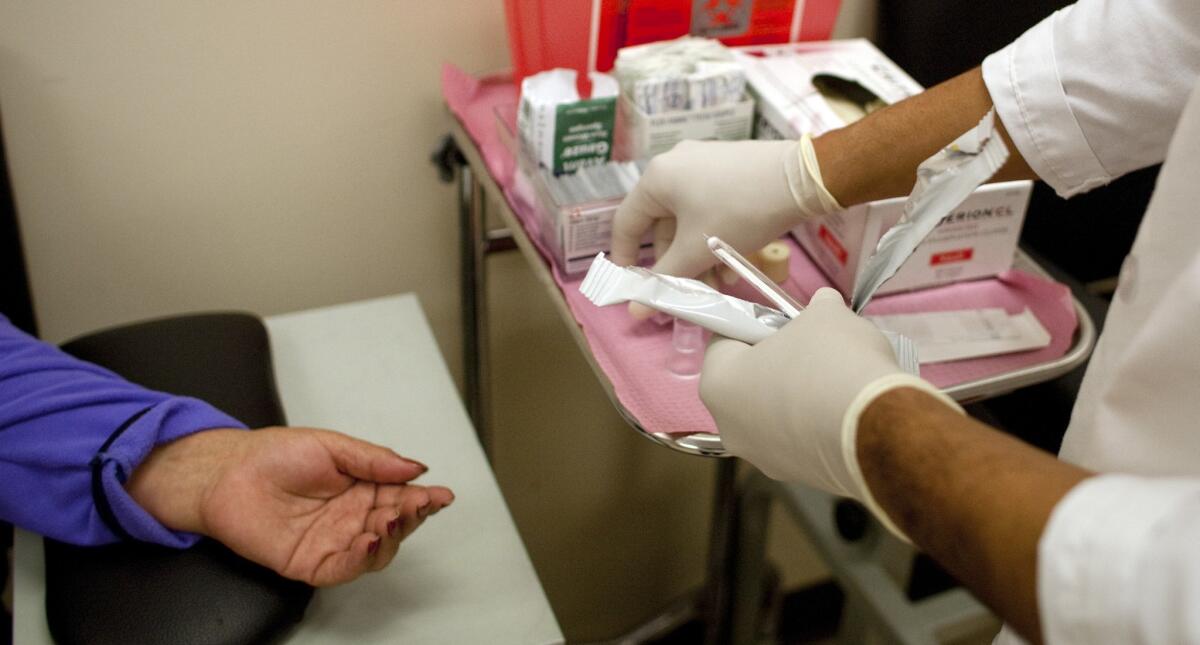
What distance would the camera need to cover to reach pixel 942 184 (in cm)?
69

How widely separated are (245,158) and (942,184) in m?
0.84

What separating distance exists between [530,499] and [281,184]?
0.68 meters

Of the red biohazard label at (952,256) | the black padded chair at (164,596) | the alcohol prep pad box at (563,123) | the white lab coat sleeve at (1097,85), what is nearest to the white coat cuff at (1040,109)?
the white lab coat sleeve at (1097,85)

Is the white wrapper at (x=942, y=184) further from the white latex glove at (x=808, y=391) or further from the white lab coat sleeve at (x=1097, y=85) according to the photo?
the white lab coat sleeve at (x=1097, y=85)

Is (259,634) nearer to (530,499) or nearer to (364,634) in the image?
(364,634)

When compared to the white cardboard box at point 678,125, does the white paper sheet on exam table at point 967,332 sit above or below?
below

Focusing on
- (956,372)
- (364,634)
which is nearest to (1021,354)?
(956,372)

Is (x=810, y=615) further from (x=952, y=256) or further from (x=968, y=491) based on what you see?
(x=968, y=491)

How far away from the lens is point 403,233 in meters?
1.35

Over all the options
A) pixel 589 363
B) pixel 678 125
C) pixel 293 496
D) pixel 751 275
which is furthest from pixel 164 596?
pixel 678 125

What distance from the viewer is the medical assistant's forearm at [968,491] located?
1.63 ft

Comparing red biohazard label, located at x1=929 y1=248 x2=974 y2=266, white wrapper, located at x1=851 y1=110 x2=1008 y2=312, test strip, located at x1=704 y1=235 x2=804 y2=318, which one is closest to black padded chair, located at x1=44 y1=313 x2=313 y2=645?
test strip, located at x1=704 y1=235 x2=804 y2=318

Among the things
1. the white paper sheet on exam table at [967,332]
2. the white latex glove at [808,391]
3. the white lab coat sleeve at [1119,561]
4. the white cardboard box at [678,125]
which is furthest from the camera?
the white cardboard box at [678,125]

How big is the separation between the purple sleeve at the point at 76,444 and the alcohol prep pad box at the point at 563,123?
400 mm
